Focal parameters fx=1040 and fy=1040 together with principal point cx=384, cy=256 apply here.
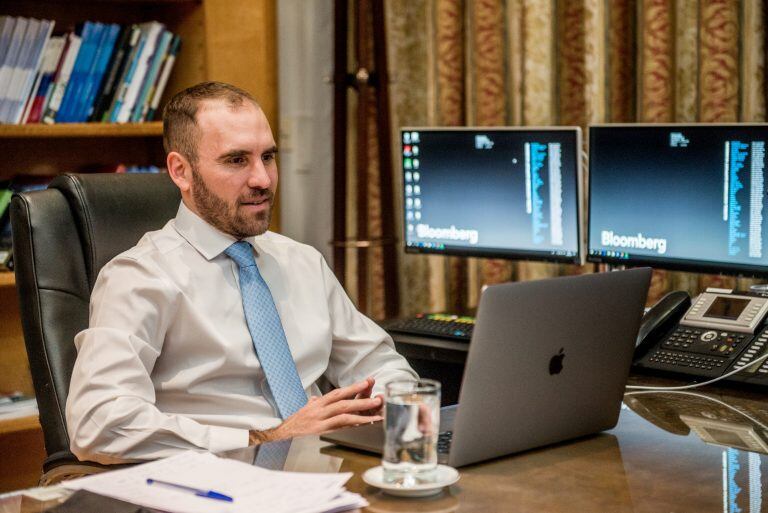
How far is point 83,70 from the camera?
9.56 feet

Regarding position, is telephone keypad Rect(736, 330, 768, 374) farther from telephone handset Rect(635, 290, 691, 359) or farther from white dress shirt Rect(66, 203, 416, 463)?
white dress shirt Rect(66, 203, 416, 463)

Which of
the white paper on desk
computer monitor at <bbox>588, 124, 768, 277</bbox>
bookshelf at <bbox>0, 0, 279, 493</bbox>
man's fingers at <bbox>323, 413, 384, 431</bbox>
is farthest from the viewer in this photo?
bookshelf at <bbox>0, 0, 279, 493</bbox>

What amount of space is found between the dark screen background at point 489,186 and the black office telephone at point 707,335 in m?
0.41

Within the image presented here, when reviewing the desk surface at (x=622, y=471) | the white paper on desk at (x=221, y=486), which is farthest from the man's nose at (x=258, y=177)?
the white paper on desk at (x=221, y=486)

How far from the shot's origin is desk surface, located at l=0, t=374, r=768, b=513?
1115mm

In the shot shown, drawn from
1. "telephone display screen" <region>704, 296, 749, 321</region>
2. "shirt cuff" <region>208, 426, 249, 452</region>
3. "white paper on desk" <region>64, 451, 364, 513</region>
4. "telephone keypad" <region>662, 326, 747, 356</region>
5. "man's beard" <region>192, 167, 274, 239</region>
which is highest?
"man's beard" <region>192, 167, 274, 239</region>

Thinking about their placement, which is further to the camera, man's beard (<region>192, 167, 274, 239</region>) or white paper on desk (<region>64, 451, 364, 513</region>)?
man's beard (<region>192, 167, 274, 239</region>)

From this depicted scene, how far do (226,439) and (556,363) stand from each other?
551mm

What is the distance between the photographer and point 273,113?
10.6ft

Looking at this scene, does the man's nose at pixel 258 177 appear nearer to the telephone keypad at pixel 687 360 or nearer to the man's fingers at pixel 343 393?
the man's fingers at pixel 343 393

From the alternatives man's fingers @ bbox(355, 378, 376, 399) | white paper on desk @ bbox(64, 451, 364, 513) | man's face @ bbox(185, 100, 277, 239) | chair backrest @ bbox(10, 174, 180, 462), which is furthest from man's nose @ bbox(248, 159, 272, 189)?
white paper on desk @ bbox(64, 451, 364, 513)

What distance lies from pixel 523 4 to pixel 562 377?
186cm

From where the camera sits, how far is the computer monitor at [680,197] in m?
2.08

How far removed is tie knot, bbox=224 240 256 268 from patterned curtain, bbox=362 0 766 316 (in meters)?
1.28
